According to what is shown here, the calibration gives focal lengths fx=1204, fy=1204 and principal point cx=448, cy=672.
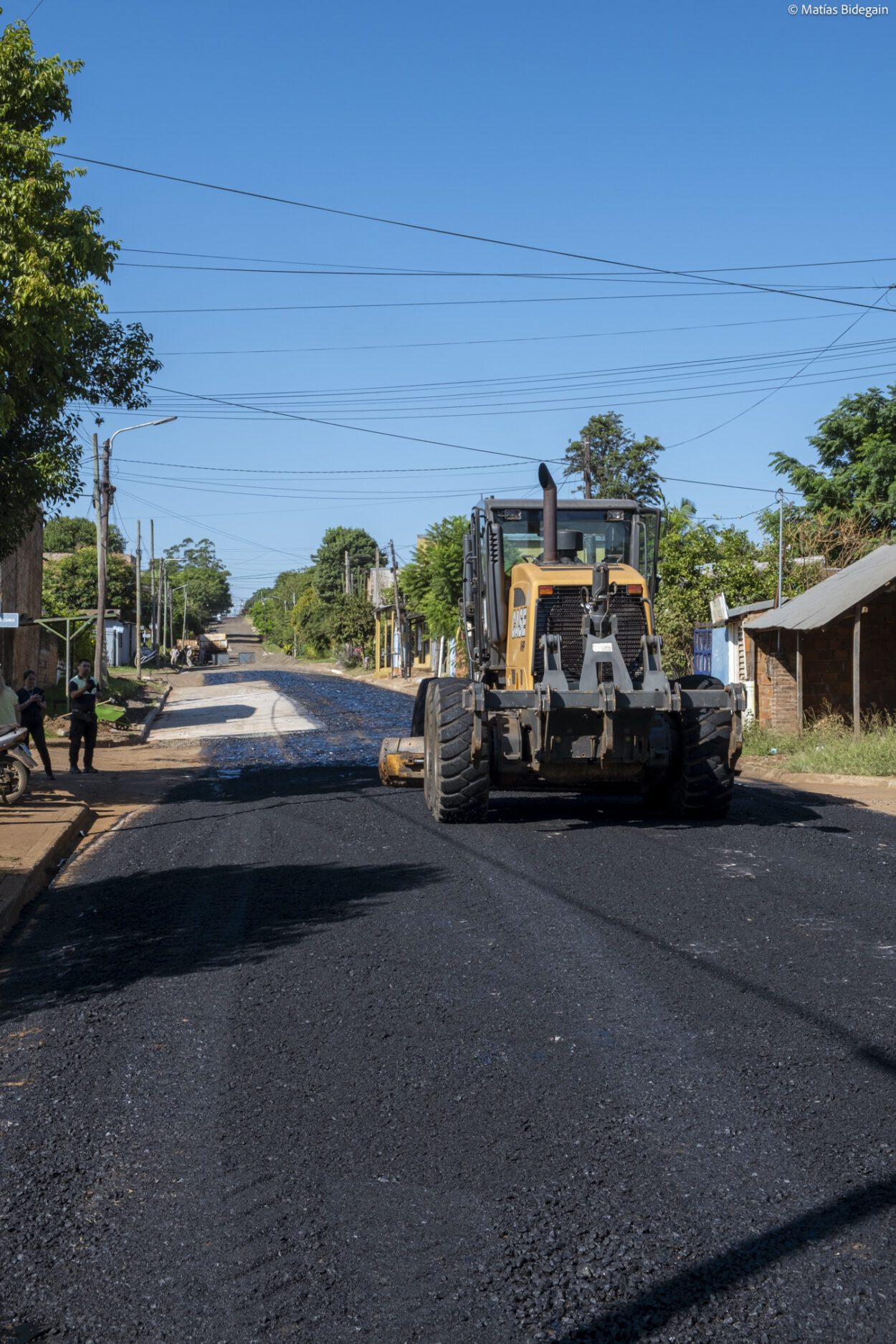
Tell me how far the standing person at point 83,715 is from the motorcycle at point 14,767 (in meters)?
3.28

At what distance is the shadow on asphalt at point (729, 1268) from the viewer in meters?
3.25

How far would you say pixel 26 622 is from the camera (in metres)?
28.6

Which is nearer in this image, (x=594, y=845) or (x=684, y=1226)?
(x=684, y=1226)

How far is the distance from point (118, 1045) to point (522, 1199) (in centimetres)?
239

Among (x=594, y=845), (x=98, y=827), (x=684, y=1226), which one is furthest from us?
(x=98, y=827)

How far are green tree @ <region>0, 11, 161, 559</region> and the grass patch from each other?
11.1 meters

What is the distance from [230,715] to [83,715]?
1711cm

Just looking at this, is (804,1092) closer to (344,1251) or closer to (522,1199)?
(522,1199)

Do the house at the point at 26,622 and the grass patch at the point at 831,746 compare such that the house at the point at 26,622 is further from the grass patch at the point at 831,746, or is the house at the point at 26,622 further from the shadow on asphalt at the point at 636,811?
the grass patch at the point at 831,746

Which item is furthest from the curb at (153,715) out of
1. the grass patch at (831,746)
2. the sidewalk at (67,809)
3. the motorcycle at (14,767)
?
the grass patch at (831,746)

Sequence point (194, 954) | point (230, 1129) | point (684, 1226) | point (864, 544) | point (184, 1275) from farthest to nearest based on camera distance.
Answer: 1. point (864, 544)
2. point (194, 954)
3. point (230, 1129)
4. point (684, 1226)
5. point (184, 1275)

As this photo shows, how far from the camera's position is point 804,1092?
16.0ft

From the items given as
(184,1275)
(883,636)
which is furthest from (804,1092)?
(883,636)

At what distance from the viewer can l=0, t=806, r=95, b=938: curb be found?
8.32 m
